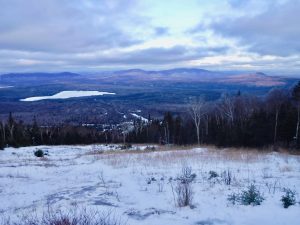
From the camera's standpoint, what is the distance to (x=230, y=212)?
7.62 meters

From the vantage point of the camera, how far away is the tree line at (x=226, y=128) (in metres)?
37.7

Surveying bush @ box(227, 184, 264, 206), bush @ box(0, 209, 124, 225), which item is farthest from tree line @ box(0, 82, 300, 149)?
bush @ box(0, 209, 124, 225)

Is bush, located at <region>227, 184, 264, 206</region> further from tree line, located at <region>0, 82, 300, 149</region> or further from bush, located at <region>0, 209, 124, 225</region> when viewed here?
tree line, located at <region>0, 82, 300, 149</region>

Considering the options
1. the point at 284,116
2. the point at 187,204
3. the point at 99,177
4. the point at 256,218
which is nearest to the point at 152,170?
the point at 99,177

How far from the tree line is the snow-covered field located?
1535cm

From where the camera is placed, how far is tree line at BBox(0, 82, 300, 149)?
37.7 meters

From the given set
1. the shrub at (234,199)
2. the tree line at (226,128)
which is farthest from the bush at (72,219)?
the tree line at (226,128)

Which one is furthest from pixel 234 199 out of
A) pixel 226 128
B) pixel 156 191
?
pixel 226 128

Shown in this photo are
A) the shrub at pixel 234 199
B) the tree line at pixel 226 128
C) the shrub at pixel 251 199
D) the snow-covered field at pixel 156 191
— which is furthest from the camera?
the tree line at pixel 226 128

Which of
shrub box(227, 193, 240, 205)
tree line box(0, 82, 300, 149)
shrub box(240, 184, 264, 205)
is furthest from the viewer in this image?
tree line box(0, 82, 300, 149)

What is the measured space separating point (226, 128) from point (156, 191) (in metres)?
42.9

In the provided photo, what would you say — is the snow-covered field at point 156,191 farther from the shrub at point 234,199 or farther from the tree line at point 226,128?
the tree line at point 226,128

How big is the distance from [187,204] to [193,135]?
62.5 meters

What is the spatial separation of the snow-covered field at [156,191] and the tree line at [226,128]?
15.4 m
